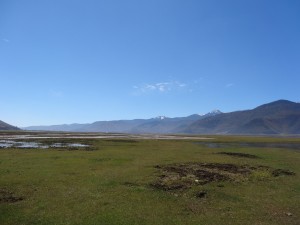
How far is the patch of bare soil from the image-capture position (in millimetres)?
29500

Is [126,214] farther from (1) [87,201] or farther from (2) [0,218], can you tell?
(2) [0,218]

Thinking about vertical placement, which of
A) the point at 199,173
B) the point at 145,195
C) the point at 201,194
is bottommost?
the point at 201,194

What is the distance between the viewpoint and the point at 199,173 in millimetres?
35094

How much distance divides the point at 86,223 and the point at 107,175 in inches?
539

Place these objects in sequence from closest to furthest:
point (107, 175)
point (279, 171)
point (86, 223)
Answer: point (86, 223) < point (107, 175) < point (279, 171)

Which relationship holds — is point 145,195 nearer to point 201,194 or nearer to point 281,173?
point 201,194

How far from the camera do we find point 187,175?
33.6 m

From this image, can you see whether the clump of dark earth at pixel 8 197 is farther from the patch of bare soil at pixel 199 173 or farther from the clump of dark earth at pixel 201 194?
the clump of dark earth at pixel 201 194

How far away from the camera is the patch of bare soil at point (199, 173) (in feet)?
96.8

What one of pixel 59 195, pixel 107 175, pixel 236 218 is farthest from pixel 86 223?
pixel 107 175

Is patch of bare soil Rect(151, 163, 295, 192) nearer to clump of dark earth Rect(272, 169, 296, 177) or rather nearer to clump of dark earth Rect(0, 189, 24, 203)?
clump of dark earth Rect(272, 169, 296, 177)

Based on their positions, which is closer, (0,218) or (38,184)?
(0,218)

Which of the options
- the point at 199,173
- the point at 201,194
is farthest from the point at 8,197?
the point at 199,173

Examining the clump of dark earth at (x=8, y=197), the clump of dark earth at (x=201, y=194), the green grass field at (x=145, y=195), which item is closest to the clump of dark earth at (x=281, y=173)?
the green grass field at (x=145, y=195)
